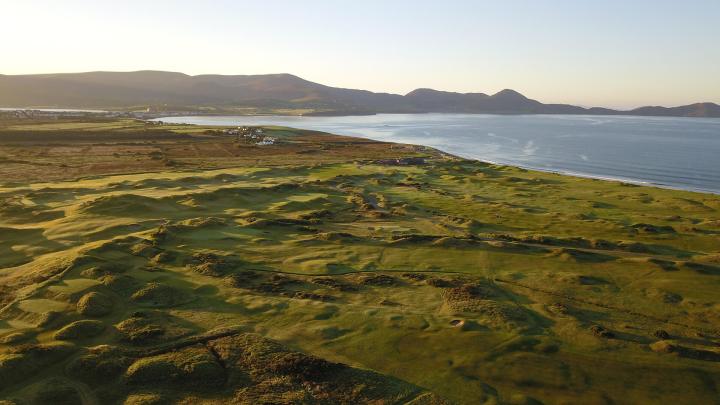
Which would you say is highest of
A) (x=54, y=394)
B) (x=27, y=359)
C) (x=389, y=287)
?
(x=27, y=359)

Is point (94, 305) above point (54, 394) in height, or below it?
above

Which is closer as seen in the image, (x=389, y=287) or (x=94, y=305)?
(x=94, y=305)

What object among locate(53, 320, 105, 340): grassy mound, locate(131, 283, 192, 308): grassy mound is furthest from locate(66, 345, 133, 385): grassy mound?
locate(131, 283, 192, 308): grassy mound

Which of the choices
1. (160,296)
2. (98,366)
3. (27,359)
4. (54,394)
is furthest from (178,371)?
(160,296)

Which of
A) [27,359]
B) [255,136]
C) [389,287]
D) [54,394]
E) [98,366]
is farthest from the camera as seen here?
[255,136]

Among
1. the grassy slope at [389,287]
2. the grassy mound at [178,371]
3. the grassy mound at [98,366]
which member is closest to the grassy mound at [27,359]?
the grassy slope at [389,287]

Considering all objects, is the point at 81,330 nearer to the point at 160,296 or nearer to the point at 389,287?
the point at 160,296

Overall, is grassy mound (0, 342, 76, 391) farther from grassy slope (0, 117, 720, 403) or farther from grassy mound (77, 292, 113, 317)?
grassy mound (77, 292, 113, 317)

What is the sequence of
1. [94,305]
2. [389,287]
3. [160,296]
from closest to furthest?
[94,305] < [160,296] < [389,287]

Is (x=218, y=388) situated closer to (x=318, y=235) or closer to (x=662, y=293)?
(x=318, y=235)
